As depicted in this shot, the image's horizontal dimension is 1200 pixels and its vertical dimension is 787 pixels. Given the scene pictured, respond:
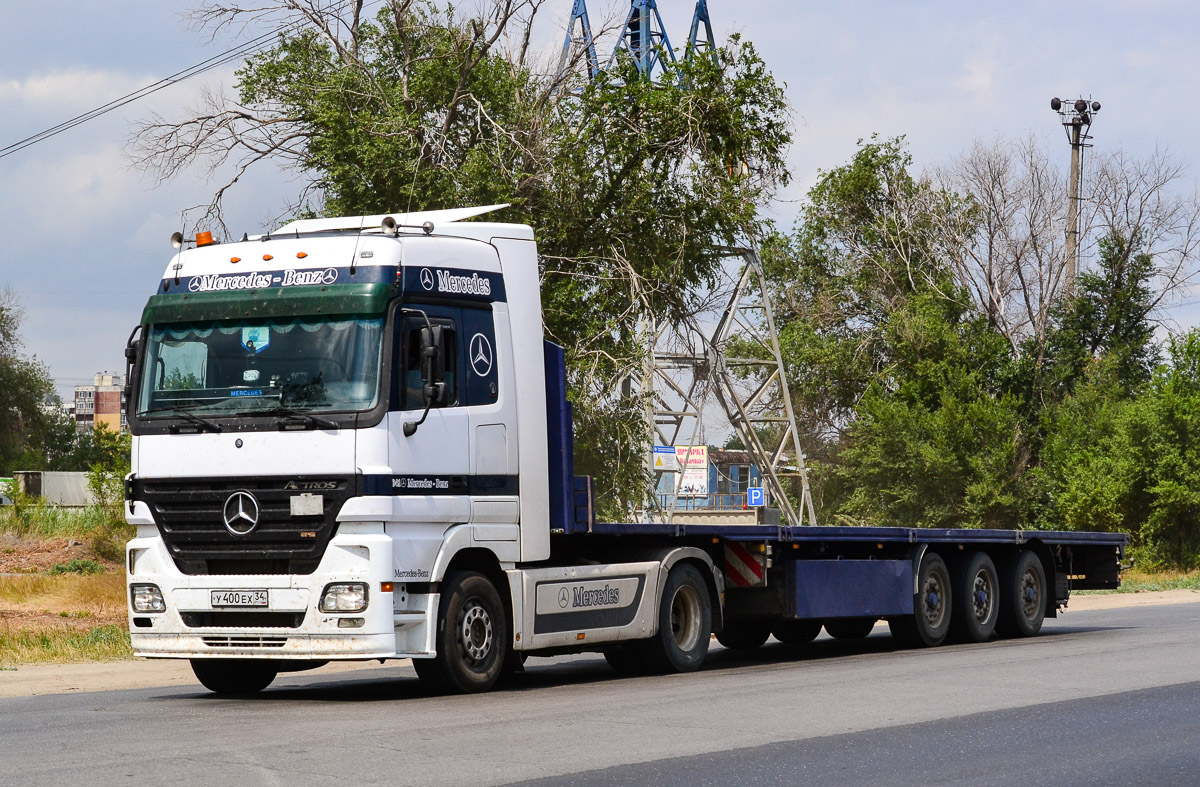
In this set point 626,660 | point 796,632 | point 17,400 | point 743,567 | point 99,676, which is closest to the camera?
point 626,660

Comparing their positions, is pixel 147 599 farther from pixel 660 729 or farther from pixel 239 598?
pixel 660 729

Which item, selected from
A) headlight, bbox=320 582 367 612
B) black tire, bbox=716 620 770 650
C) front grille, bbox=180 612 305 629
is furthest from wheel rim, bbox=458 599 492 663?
black tire, bbox=716 620 770 650

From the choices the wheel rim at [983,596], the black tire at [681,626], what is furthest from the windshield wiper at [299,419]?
the wheel rim at [983,596]

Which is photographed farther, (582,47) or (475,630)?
(582,47)

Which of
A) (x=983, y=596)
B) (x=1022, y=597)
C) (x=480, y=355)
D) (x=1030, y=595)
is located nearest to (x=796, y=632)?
(x=983, y=596)

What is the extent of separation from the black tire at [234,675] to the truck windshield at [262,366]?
2321 millimetres

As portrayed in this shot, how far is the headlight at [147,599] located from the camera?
438 inches

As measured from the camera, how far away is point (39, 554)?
123ft

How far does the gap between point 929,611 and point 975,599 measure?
96 cm

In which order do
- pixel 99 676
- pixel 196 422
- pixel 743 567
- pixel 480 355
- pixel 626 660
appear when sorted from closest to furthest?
pixel 196 422, pixel 480 355, pixel 626 660, pixel 743 567, pixel 99 676

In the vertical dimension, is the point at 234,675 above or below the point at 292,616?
below

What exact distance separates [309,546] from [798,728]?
12.5 feet

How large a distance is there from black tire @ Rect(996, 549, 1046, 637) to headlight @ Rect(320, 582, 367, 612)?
10472 millimetres

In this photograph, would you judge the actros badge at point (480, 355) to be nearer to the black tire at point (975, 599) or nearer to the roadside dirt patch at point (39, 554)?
the black tire at point (975, 599)
